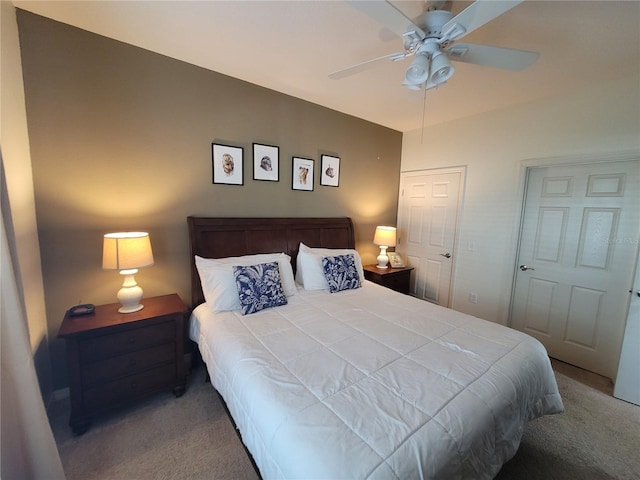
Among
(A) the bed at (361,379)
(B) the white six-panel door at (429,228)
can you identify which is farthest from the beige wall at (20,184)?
(B) the white six-panel door at (429,228)

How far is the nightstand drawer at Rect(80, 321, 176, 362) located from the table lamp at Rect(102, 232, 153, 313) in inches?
7.6

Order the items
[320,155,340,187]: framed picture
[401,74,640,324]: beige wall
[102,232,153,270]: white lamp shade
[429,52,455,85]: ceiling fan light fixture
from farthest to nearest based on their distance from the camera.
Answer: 1. [320,155,340,187]: framed picture
2. [401,74,640,324]: beige wall
3. [102,232,153,270]: white lamp shade
4. [429,52,455,85]: ceiling fan light fixture

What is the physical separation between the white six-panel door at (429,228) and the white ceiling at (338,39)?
1.19 m

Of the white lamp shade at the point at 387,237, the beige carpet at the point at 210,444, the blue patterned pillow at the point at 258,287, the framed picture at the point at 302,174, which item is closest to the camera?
the beige carpet at the point at 210,444

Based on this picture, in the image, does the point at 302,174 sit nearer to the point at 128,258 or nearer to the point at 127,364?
the point at 128,258

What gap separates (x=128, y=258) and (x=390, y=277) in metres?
2.75

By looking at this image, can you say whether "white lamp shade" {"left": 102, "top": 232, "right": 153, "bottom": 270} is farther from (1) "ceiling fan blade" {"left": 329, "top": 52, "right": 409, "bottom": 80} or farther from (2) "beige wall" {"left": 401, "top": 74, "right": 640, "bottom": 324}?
(2) "beige wall" {"left": 401, "top": 74, "right": 640, "bottom": 324}

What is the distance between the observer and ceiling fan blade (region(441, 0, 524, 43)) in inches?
41.3

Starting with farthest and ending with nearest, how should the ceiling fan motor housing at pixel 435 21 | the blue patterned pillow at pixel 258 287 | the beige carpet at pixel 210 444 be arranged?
1. the blue patterned pillow at pixel 258 287
2. the beige carpet at pixel 210 444
3. the ceiling fan motor housing at pixel 435 21

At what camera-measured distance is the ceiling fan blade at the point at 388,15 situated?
108 cm

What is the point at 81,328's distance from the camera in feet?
5.32

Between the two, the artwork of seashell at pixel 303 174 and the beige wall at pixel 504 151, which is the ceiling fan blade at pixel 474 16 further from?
the beige wall at pixel 504 151

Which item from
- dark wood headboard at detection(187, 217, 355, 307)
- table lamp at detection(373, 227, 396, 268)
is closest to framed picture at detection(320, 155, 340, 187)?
dark wood headboard at detection(187, 217, 355, 307)

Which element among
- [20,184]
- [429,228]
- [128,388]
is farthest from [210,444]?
[429,228]
